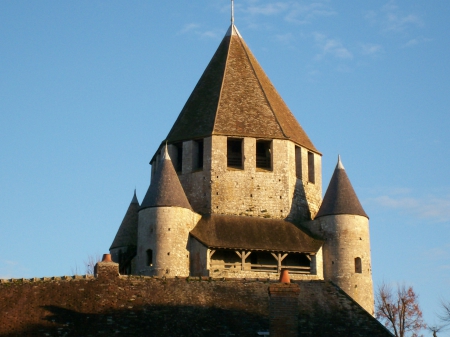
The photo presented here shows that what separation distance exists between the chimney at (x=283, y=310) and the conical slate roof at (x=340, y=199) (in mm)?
15781

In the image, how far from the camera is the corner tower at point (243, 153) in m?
42.5

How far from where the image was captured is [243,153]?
141 ft

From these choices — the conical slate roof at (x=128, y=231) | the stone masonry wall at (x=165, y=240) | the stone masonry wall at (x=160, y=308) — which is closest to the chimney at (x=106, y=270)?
the stone masonry wall at (x=160, y=308)

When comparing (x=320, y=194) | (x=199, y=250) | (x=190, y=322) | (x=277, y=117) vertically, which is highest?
(x=277, y=117)

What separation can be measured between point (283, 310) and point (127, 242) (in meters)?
19.2

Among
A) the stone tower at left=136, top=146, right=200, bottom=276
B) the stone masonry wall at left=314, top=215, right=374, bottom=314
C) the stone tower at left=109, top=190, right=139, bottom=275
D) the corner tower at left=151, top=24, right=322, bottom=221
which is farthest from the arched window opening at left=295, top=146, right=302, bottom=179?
the stone tower at left=109, top=190, right=139, bottom=275

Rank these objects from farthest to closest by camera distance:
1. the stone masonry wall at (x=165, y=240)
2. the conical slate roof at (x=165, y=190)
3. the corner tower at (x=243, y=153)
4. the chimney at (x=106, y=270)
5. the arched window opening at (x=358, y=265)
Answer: the corner tower at (x=243, y=153) → the arched window opening at (x=358, y=265) → the conical slate roof at (x=165, y=190) → the stone masonry wall at (x=165, y=240) → the chimney at (x=106, y=270)

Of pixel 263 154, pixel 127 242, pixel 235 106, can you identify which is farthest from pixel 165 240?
pixel 235 106

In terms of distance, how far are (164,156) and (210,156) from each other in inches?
75.9

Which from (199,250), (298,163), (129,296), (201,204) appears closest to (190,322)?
(129,296)

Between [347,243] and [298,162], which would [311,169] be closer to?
[298,162]

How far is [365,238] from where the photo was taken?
41.8m

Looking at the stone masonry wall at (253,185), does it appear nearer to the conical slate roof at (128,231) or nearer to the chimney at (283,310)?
the conical slate roof at (128,231)

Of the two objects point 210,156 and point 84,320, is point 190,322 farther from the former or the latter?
point 210,156
